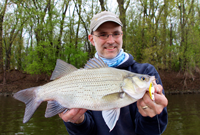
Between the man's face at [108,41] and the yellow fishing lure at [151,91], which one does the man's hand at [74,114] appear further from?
the man's face at [108,41]

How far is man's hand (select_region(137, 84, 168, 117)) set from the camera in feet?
5.80

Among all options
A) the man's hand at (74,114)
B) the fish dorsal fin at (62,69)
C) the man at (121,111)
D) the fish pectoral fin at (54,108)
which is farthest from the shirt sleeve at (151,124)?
the fish dorsal fin at (62,69)

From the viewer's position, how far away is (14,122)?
25.5ft

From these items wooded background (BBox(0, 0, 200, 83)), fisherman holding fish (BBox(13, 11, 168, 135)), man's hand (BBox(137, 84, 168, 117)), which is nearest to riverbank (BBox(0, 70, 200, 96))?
wooded background (BBox(0, 0, 200, 83))

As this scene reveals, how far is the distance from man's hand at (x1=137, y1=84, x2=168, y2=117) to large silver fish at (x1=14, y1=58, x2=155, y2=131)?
98 mm

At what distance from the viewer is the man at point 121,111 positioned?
1961 millimetres

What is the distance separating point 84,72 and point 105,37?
869mm

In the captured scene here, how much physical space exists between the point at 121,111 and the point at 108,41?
1.15 metres

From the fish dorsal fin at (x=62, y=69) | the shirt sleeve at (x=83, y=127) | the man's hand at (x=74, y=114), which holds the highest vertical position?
the fish dorsal fin at (x=62, y=69)

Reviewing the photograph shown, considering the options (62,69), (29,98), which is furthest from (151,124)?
(29,98)

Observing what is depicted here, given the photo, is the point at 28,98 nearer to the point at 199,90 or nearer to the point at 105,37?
the point at 105,37

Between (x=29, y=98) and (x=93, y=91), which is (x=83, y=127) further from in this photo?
(x=29, y=98)

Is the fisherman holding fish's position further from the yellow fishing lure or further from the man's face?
the man's face

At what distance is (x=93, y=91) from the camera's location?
1865 mm
